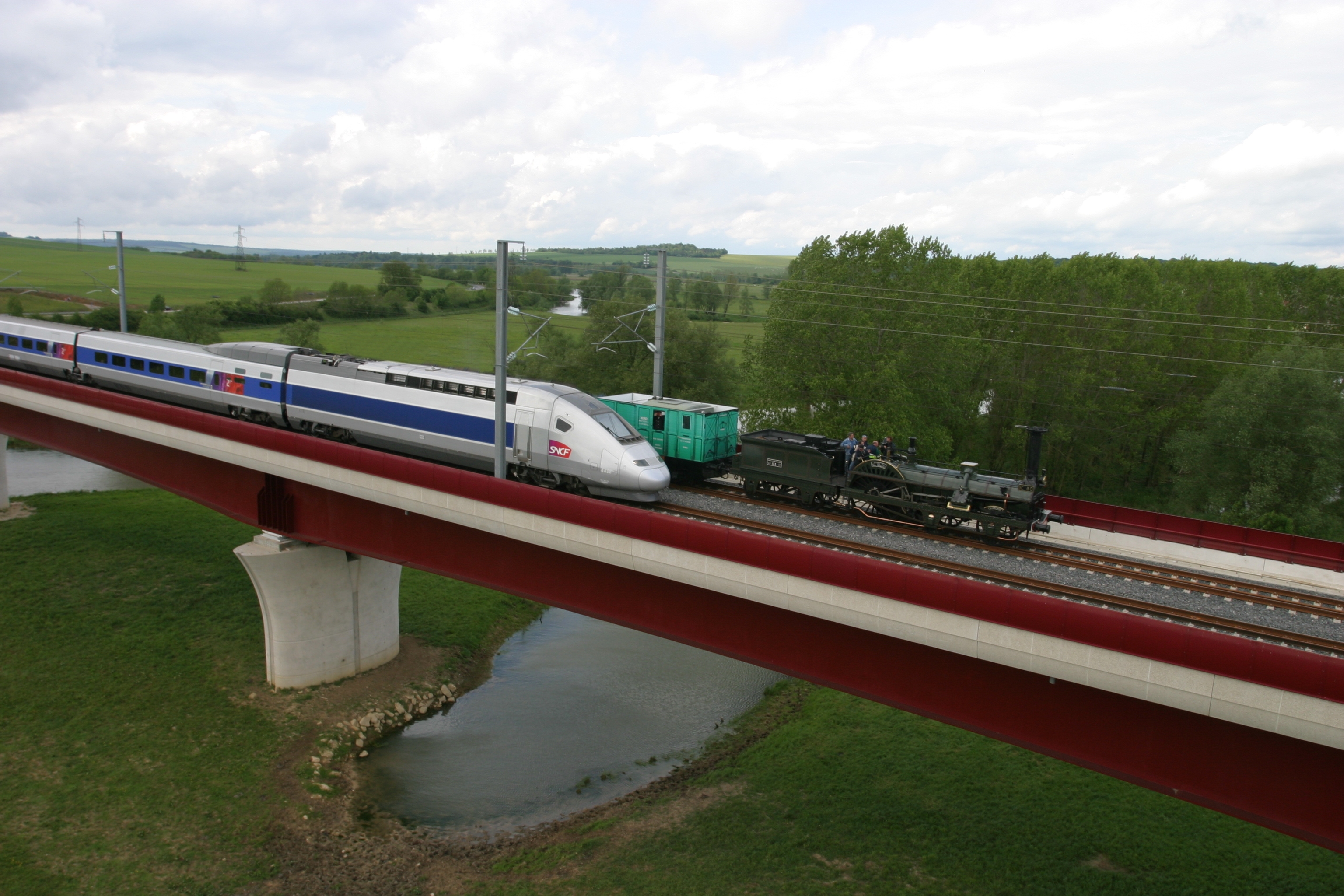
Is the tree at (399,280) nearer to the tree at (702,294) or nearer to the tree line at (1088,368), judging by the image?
the tree at (702,294)

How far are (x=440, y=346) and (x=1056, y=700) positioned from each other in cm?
6814

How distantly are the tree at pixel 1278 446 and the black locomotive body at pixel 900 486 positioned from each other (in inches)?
844

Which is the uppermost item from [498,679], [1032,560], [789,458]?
[789,458]

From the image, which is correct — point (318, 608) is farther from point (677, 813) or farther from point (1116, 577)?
point (1116, 577)

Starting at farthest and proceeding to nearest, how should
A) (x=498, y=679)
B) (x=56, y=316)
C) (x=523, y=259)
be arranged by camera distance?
(x=56, y=316), (x=498, y=679), (x=523, y=259)

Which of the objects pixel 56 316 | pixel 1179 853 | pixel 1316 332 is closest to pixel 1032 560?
pixel 1179 853

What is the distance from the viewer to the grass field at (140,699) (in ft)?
58.7

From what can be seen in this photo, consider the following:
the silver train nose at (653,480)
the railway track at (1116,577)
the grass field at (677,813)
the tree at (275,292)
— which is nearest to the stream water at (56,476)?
the grass field at (677,813)

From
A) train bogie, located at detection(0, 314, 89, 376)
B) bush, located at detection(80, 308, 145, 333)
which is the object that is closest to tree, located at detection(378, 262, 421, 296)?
bush, located at detection(80, 308, 145, 333)

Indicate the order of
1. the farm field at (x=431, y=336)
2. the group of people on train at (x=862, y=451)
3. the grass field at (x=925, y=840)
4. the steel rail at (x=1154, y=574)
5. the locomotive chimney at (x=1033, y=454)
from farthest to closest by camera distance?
1. the farm field at (x=431, y=336)
2. the group of people on train at (x=862, y=451)
3. the locomotive chimney at (x=1033, y=454)
4. the grass field at (x=925, y=840)
5. the steel rail at (x=1154, y=574)

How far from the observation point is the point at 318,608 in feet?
83.9

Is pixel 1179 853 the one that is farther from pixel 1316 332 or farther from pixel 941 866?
pixel 1316 332

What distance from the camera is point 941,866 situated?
690 inches

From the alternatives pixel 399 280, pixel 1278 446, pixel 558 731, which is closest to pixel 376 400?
pixel 558 731
